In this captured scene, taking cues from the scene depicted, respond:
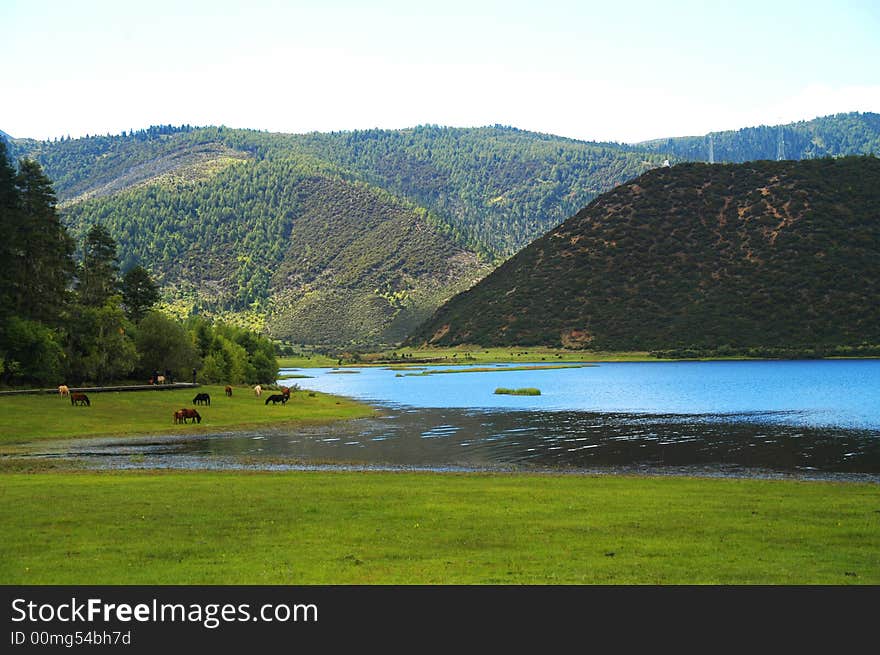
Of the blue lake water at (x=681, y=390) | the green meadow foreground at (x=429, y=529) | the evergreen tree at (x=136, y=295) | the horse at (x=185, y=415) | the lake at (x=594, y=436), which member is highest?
the evergreen tree at (x=136, y=295)

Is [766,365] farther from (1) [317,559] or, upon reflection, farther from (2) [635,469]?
(1) [317,559]

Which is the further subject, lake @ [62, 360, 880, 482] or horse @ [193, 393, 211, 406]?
horse @ [193, 393, 211, 406]

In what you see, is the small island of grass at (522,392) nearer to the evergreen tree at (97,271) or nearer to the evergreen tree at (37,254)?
the evergreen tree at (97,271)

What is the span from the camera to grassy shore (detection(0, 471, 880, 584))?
49.6 ft

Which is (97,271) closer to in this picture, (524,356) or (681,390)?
(681,390)

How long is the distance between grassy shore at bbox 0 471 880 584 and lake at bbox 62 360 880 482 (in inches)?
370

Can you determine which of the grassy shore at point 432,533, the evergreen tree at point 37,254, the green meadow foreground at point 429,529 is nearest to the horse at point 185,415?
the evergreen tree at point 37,254

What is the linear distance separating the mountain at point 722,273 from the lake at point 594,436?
65536 mm

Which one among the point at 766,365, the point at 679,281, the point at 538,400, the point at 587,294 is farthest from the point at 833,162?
the point at 538,400

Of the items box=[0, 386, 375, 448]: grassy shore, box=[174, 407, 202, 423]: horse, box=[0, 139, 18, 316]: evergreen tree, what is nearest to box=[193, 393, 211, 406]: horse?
box=[0, 386, 375, 448]: grassy shore

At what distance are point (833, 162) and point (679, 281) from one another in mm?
46252

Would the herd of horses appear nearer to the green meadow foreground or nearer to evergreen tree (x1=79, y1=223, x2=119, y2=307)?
evergreen tree (x1=79, y1=223, x2=119, y2=307)

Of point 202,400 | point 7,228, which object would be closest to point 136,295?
point 7,228

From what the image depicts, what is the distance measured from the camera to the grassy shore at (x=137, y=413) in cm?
5169
